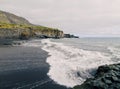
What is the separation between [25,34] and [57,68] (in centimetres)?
13136

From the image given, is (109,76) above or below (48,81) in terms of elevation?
above

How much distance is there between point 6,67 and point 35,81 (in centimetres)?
871

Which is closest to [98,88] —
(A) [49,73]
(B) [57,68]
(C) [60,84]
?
(C) [60,84]

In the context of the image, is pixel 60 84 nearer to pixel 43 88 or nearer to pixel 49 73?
pixel 43 88

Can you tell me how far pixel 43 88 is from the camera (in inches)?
851

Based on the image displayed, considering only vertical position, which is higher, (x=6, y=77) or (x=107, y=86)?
(x=107, y=86)

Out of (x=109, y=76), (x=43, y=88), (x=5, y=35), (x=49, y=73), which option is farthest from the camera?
(x=5, y=35)

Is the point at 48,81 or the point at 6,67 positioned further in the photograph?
the point at 6,67

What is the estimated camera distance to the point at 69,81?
Result: 951 inches

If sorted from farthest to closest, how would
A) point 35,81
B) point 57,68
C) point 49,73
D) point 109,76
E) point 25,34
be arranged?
point 25,34
point 57,68
point 49,73
point 35,81
point 109,76

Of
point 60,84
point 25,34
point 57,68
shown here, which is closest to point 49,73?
point 57,68

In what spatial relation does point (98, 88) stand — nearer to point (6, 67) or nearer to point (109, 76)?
point (109, 76)

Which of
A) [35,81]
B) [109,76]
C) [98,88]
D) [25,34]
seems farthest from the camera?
[25,34]

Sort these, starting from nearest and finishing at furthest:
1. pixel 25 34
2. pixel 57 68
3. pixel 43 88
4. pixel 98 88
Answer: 1. pixel 98 88
2. pixel 43 88
3. pixel 57 68
4. pixel 25 34
